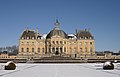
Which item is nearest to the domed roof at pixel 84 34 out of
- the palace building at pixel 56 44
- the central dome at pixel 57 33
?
the palace building at pixel 56 44

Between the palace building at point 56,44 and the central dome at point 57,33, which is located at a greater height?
the central dome at point 57,33

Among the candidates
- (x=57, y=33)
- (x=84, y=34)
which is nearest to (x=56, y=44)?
(x=57, y=33)

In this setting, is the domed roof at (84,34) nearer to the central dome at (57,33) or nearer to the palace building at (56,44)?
the palace building at (56,44)

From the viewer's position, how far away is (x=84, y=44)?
79.6 m

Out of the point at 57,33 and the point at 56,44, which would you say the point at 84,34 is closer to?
the point at 57,33

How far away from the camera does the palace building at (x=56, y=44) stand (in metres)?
77.8

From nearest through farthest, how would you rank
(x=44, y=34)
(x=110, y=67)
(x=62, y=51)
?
(x=110, y=67)
(x=62, y=51)
(x=44, y=34)

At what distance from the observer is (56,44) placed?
255ft

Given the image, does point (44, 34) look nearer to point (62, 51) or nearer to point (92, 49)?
point (62, 51)

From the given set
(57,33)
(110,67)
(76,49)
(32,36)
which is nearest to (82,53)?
(76,49)

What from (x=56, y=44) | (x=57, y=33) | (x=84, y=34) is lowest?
(x=56, y=44)

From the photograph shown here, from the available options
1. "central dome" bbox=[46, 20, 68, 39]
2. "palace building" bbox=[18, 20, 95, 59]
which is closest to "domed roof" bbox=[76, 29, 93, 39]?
"palace building" bbox=[18, 20, 95, 59]

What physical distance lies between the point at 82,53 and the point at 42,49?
1321 cm

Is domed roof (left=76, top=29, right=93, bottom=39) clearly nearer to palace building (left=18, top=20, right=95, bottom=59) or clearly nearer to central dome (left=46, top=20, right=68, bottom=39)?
palace building (left=18, top=20, right=95, bottom=59)
